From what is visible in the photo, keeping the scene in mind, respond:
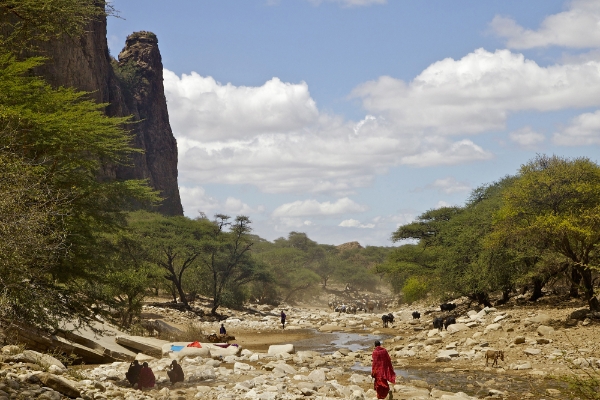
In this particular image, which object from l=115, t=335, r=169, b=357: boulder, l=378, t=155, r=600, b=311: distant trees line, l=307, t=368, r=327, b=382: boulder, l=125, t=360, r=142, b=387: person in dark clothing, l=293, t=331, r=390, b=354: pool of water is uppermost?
l=378, t=155, r=600, b=311: distant trees line

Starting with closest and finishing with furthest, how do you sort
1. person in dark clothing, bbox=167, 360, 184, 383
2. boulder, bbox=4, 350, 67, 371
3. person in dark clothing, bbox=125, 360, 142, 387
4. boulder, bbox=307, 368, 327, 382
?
1. boulder, bbox=4, 350, 67, 371
2. person in dark clothing, bbox=125, 360, 142, 387
3. person in dark clothing, bbox=167, 360, 184, 383
4. boulder, bbox=307, 368, 327, 382

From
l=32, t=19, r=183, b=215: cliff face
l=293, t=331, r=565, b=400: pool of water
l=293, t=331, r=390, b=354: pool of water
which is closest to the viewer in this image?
l=293, t=331, r=565, b=400: pool of water

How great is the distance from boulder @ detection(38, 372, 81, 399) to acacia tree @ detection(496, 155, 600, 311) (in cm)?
1597

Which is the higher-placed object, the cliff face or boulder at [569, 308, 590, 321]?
the cliff face

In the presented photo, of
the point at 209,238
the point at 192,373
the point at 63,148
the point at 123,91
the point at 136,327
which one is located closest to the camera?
the point at 63,148

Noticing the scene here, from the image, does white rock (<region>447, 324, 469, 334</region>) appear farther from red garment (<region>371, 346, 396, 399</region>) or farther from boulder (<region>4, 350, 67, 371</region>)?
boulder (<region>4, 350, 67, 371</region>)

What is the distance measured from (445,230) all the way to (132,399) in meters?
30.1

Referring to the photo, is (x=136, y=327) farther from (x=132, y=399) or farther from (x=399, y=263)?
(x=399, y=263)

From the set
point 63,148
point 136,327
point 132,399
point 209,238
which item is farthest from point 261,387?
point 209,238

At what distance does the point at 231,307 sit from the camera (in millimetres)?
47219

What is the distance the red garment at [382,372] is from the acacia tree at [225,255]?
32.5 m

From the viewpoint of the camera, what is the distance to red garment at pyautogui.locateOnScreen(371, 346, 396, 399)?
12.1 metres

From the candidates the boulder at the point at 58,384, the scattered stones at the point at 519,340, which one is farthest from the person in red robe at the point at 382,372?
the scattered stones at the point at 519,340

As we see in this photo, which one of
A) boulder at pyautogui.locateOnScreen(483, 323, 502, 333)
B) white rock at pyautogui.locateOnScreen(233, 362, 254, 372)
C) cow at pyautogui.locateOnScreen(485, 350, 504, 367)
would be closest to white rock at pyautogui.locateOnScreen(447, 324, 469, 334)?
boulder at pyautogui.locateOnScreen(483, 323, 502, 333)
